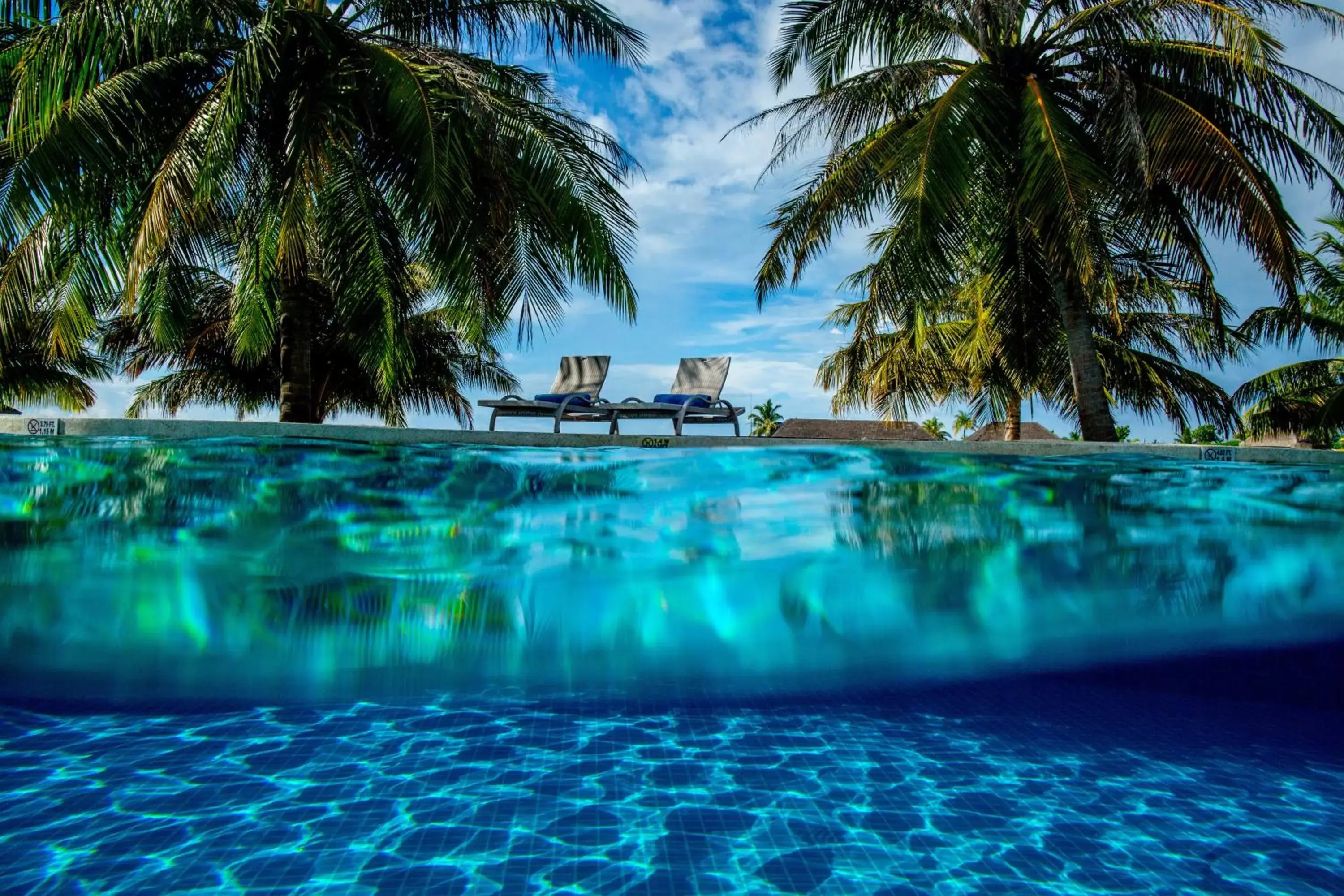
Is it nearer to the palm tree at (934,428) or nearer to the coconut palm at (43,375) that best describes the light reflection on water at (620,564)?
the coconut palm at (43,375)

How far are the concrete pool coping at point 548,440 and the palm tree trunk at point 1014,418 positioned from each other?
9.62m

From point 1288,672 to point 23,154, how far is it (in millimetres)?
17338

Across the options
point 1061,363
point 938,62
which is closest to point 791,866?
point 938,62

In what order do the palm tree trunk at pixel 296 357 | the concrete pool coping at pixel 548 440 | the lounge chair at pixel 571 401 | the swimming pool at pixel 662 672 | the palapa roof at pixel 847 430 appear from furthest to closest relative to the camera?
the palapa roof at pixel 847 430, the palm tree trunk at pixel 296 357, the lounge chair at pixel 571 401, the concrete pool coping at pixel 548 440, the swimming pool at pixel 662 672

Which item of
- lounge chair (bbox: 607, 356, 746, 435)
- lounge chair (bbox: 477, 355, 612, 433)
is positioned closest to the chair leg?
lounge chair (bbox: 607, 356, 746, 435)

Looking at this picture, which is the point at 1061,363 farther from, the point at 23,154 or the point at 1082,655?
the point at 23,154

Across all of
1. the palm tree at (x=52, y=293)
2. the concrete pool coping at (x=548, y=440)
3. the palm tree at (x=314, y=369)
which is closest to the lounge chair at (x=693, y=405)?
the concrete pool coping at (x=548, y=440)

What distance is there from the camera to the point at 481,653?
11.9 metres

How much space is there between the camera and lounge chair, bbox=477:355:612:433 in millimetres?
11555

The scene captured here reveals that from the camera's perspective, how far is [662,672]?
12758 millimetres

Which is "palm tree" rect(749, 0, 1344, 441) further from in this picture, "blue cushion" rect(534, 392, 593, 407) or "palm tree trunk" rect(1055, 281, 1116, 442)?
"blue cushion" rect(534, 392, 593, 407)

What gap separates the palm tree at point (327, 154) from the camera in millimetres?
9328

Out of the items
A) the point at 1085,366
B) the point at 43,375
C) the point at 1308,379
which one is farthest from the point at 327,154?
the point at 1308,379

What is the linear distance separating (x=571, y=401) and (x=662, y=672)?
4.19 metres
